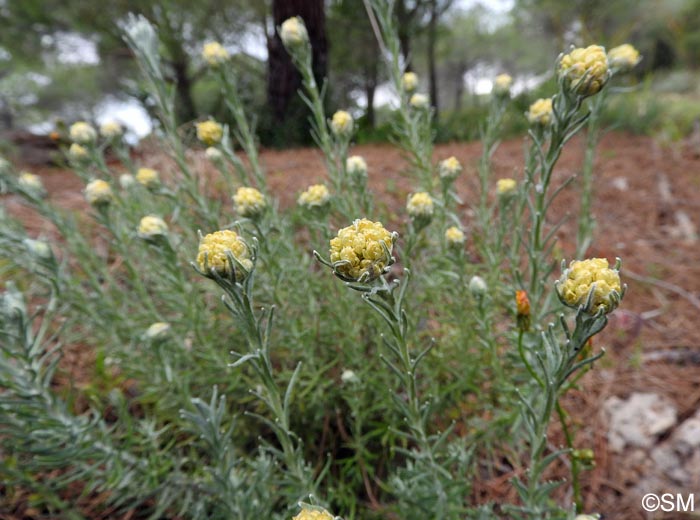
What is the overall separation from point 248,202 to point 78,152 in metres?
0.94

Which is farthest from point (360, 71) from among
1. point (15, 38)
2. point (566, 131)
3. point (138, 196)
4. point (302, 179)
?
point (566, 131)

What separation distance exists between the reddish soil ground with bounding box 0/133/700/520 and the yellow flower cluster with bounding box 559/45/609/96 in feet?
1.73

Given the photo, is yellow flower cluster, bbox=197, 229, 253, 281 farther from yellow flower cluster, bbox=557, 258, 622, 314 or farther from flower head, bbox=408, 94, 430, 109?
flower head, bbox=408, 94, 430, 109

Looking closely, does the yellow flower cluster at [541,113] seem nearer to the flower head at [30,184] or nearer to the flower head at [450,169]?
the flower head at [450,169]

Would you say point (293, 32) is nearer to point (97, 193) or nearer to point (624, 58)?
point (97, 193)

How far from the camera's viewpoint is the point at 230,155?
1.40 meters

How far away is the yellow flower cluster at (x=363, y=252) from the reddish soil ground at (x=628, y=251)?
892 millimetres

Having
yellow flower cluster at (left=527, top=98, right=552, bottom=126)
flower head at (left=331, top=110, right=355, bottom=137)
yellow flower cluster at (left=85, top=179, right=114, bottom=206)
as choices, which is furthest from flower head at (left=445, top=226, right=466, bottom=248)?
yellow flower cluster at (left=85, top=179, right=114, bottom=206)

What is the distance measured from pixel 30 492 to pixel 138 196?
1164mm

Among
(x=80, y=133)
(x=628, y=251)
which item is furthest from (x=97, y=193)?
(x=628, y=251)

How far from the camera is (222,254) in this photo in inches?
27.7

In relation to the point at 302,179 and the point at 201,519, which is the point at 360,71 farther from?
the point at 201,519

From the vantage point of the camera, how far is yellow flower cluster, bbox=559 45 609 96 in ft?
2.64

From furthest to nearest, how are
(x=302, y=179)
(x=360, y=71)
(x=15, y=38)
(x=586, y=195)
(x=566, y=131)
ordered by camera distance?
1. (x=360, y=71)
2. (x=15, y=38)
3. (x=302, y=179)
4. (x=586, y=195)
5. (x=566, y=131)
